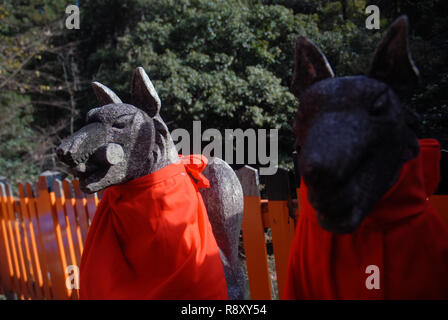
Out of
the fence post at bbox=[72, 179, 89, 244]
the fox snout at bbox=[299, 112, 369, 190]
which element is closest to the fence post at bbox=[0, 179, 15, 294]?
the fence post at bbox=[72, 179, 89, 244]

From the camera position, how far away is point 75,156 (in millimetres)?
1322

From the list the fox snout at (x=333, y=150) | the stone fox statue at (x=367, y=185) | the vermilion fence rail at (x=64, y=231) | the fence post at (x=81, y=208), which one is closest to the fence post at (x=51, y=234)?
the vermilion fence rail at (x=64, y=231)

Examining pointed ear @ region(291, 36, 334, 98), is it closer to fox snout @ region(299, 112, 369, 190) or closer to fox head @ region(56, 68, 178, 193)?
fox snout @ region(299, 112, 369, 190)

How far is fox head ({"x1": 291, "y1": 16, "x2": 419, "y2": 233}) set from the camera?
2.84 ft

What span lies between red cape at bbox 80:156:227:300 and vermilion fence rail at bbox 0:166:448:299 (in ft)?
1.74

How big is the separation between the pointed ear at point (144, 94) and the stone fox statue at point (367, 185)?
2.29ft

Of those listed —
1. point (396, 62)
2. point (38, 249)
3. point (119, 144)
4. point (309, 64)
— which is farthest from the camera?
point (38, 249)

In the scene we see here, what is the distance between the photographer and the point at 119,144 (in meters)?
1.41

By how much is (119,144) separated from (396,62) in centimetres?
107

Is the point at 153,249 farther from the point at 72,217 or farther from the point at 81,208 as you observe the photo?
the point at 72,217

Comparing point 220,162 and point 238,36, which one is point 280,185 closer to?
point 220,162

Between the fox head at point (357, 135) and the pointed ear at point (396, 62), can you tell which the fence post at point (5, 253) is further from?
the pointed ear at point (396, 62)

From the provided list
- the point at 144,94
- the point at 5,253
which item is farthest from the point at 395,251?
the point at 5,253

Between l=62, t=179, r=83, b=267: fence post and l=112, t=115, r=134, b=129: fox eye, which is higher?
l=112, t=115, r=134, b=129: fox eye
